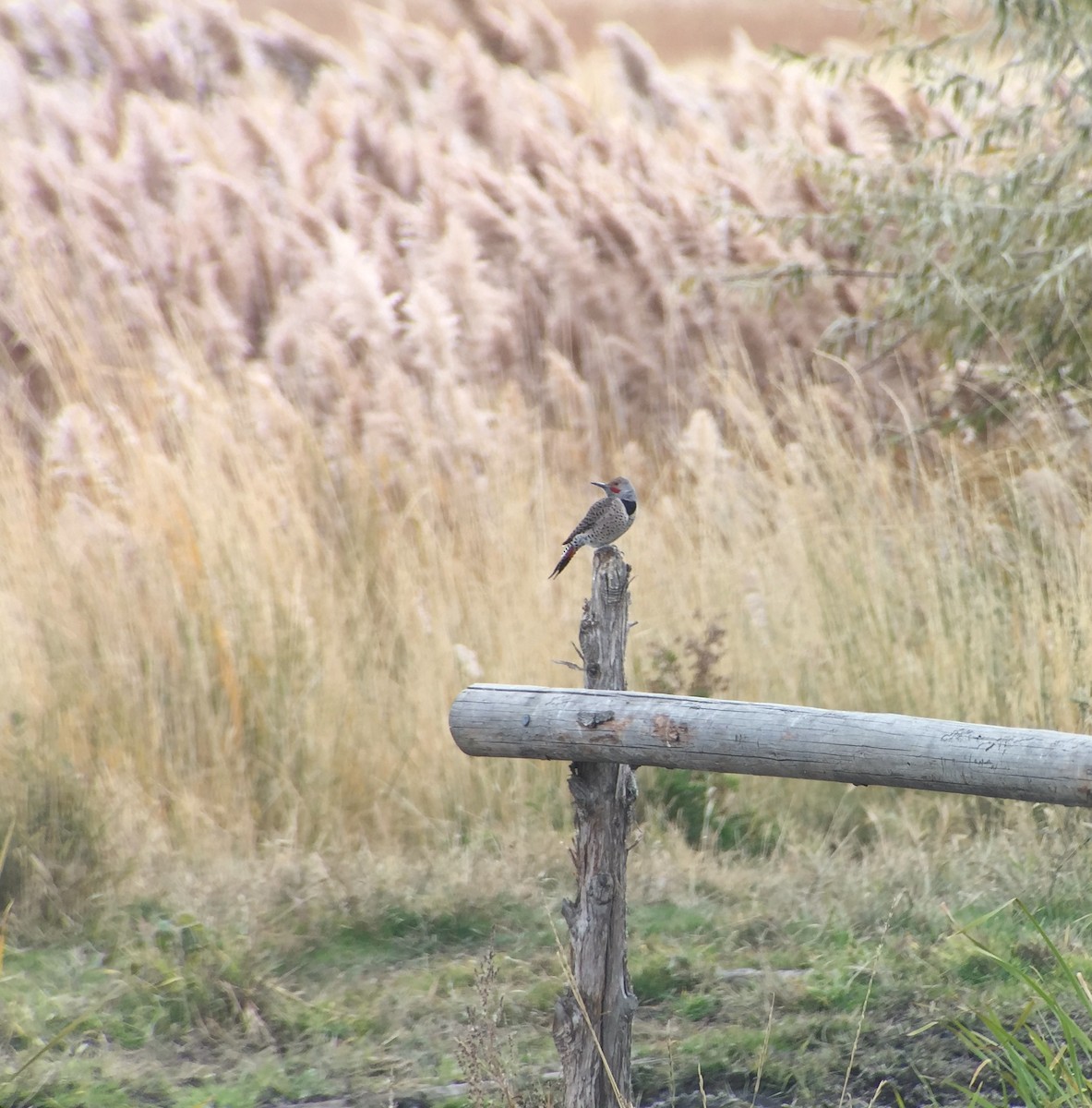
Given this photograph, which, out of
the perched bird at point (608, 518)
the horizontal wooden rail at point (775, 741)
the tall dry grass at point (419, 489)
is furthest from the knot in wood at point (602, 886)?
the tall dry grass at point (419, 489)

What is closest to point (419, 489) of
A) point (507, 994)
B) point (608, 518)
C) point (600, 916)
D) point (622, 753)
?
point (507, 994)

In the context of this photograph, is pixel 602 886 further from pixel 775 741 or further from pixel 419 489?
pixel 419 489

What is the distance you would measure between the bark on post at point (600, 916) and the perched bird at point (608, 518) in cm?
61

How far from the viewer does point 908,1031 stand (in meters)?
3.45

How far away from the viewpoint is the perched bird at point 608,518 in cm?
338

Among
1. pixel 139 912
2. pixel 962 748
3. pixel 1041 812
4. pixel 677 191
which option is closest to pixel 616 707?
pixel 962 748

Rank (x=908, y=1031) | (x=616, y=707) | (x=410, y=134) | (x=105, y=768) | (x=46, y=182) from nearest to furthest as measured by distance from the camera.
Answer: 1. (x=616, y=707)
2. (x=908, y=1031)
3. (x=105, y=768)
4. (x=46, y=182)
5. (x=410, y=134)

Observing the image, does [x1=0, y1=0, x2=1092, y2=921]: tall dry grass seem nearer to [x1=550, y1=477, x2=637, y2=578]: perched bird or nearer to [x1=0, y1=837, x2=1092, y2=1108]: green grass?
[x1=0, y1=837, x2=1092, y2=1108]: green grass

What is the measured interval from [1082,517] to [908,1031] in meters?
2.46

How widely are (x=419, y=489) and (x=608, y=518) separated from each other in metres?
3.11

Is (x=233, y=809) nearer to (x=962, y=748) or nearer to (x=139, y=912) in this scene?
(x=139, y=912)

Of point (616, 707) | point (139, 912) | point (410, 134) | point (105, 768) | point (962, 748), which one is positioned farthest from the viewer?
point (410, 134)

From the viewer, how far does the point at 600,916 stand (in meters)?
2.73

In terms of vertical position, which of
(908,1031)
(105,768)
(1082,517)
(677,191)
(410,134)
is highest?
(410,134)
